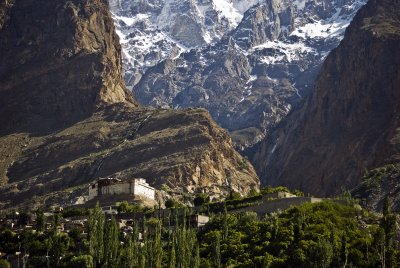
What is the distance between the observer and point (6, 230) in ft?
444

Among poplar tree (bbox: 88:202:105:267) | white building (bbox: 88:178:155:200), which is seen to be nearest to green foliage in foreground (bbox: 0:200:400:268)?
poplar tree (bbox: 88:202:105:267)

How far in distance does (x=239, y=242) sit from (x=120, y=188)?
5119 cm

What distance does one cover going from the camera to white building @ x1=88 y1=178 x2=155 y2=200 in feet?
558

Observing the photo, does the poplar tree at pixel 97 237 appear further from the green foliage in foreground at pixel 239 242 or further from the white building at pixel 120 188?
Answer: the white building at pixel 120 188

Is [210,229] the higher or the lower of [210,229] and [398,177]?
the lower

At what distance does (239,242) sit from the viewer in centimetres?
12338

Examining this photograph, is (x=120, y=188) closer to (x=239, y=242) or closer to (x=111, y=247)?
(x=239, y=242)

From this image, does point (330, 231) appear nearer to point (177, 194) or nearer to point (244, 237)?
point (244, 237)

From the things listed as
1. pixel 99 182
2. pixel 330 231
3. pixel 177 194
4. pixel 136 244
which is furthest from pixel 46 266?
pixel 177 194

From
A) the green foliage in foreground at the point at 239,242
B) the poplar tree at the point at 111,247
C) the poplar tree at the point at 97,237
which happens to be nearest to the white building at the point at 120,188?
the green foliage in foreground at the point at 239,242

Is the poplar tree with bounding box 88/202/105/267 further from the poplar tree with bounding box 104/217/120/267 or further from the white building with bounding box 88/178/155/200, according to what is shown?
the white building with bounding box 88/178/155/200

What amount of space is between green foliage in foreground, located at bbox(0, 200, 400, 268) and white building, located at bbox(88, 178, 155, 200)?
117 ft

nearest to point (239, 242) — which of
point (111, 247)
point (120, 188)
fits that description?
point (111, 247)

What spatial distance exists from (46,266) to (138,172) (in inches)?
3044
